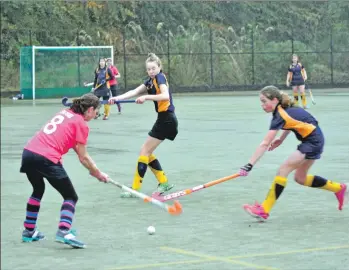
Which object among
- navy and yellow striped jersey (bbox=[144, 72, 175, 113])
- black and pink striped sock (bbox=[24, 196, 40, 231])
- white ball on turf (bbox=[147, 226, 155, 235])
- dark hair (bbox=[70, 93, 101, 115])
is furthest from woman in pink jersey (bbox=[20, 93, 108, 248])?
navy and yellow striped jersey (bbox=[144, 72, 175, 113])

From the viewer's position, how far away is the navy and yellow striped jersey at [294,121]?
980 cm

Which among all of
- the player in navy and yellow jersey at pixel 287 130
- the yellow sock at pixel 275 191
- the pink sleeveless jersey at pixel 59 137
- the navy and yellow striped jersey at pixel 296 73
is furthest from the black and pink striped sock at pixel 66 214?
the navy and yellow striped jersey at pixel 296 73

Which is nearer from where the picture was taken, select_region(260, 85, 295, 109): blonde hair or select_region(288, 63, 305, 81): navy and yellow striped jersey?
select_region(260, 85, 295, 109): blonde hair

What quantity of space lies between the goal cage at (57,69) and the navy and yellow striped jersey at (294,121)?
33.4 metres

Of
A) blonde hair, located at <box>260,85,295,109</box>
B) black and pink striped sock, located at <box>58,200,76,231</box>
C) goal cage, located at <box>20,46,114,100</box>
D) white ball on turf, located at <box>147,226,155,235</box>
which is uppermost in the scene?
blonde hair, located at <box>260,85,295,109</box>

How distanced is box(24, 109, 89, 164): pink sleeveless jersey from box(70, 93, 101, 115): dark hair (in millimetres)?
66

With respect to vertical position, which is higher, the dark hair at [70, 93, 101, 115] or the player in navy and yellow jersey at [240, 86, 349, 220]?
the dark hair at [70, 93, 101, 115]

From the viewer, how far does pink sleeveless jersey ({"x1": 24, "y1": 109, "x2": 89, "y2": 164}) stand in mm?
8328

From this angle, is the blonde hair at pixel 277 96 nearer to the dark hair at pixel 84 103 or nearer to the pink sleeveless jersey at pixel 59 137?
the dark hair at pixel 84 103

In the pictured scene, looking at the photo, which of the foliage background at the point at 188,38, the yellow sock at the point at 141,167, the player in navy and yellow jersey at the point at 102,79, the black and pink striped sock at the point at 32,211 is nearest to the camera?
the black and pink striped sock at the point at 32,211

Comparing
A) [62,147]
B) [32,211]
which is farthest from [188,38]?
[62,147]

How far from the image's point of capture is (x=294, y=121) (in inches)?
387

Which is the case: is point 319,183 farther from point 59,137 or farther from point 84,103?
point 59,137

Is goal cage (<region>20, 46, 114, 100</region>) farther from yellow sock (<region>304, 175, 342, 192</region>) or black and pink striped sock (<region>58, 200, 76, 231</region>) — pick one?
black and pink striped sock (<region>58, 200, 76, 231</region>)
